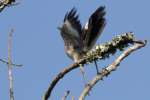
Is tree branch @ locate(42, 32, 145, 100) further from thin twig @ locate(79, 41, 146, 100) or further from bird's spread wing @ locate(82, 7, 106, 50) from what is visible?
bird's spread wing @ locate(82, 7, 106, 50)

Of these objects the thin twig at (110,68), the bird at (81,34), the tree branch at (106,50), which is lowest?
the thin twig at (110,68)

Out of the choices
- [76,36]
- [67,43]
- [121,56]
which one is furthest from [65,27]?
[121,56]

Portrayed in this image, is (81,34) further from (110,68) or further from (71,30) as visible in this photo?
(110,68)

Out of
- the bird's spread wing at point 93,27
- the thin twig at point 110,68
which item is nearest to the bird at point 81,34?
the bird's spread wing at point 93,27

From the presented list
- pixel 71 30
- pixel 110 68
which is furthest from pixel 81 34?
pixel 110 68

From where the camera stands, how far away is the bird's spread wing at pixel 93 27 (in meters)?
3.37

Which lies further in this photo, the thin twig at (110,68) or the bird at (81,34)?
the bird at (81,34)

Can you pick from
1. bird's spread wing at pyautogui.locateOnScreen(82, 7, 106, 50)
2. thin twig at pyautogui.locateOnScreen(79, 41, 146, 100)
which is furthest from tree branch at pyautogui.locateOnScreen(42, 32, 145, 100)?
bird's spread wing at pyautogui.locateOnScreen(82, 7, 106, 50)

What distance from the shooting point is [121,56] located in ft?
9.39

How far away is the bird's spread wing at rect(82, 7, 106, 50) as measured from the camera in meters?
3.37

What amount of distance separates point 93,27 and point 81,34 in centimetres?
24

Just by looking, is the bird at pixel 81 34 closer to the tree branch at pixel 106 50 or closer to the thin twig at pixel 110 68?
the tree branch at pixel 106 50

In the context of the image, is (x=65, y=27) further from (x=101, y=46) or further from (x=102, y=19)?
(x=101, y=46)

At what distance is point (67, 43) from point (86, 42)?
296 mm
